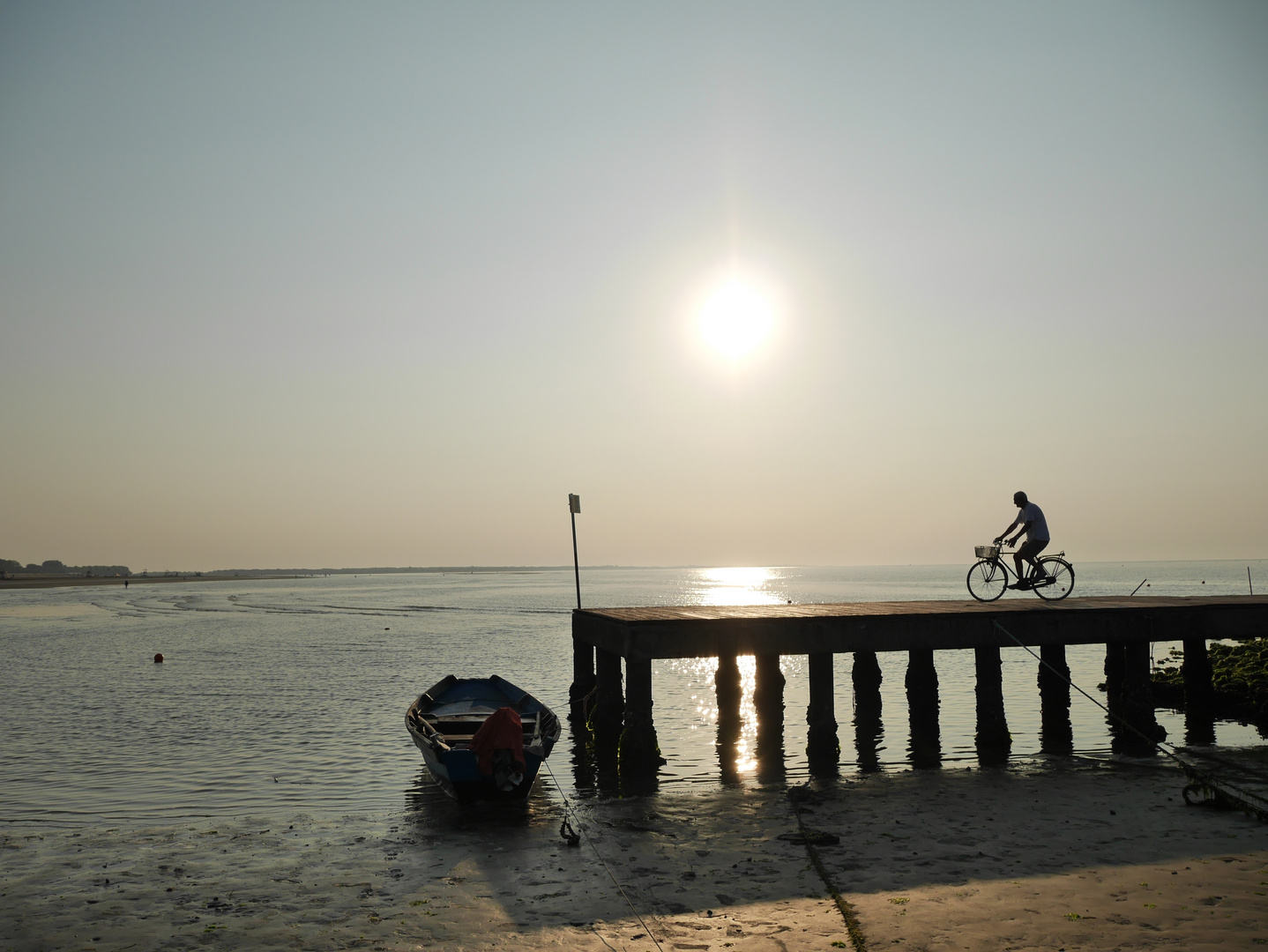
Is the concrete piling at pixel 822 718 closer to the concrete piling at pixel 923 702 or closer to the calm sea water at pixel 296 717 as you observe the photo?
the calm sea water at pixel 296 717

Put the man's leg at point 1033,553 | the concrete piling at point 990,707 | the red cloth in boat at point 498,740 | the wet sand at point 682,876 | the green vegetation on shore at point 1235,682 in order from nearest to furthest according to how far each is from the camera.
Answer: the wet sand at point 682,876, the red cloth in boat at point 498,740, the concrete piling at point 990,707, the man's leg at point 1033,553, the green vegetation on shore at point 1235,682

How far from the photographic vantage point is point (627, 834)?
12.4 metres

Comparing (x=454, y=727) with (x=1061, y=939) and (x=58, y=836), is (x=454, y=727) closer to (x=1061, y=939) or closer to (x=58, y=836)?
(x=58, y=836)

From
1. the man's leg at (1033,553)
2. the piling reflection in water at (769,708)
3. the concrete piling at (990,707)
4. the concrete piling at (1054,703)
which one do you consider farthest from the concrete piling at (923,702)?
the man's leg at (1033,553)

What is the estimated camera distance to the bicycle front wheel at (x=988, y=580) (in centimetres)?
2102

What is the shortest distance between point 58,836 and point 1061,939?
13782 millimetres

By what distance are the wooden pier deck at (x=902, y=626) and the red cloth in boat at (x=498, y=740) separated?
3.10m

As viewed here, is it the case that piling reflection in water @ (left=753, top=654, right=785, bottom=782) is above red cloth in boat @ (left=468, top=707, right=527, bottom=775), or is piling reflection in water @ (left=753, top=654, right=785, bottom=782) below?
below

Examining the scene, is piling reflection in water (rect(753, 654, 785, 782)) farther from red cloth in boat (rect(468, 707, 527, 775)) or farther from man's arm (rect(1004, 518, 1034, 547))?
red cloth in boat (rect(468, 707, 527, 775))

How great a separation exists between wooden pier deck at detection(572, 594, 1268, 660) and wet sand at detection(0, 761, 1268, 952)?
2955 millimetres

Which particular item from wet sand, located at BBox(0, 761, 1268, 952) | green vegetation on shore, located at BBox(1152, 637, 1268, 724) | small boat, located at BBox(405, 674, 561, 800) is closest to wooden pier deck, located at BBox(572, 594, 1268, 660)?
small boat, located at BBox(405, 674, 561, 800)

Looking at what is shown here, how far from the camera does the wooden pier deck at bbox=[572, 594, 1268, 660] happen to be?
656 inches

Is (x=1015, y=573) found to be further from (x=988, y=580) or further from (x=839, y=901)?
(x=839, y=901)

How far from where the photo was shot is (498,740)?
13.8 meters
